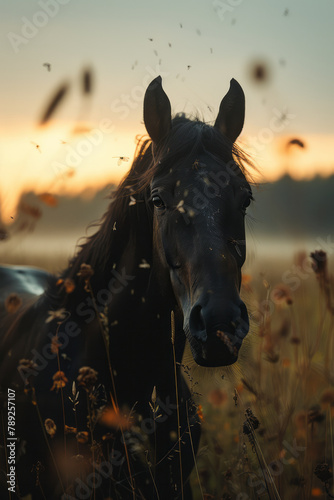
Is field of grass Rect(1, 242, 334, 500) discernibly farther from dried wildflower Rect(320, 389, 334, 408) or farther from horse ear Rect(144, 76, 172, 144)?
horse ear Rect(144, 76, 172, 144)

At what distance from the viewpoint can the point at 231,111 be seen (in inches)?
117

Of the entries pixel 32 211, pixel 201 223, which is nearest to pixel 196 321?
pixel 201 223

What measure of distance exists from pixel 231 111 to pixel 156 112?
1.61 ft

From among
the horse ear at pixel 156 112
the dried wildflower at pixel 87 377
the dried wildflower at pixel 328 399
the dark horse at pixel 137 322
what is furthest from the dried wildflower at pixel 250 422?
the horse ear at pixel 156 112

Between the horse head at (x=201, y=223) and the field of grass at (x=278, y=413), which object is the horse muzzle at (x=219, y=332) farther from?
the field of grass at (x=278, y=413)

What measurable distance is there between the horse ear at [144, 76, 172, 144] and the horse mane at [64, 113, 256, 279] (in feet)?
0.22

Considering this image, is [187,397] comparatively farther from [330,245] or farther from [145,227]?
[330,245]

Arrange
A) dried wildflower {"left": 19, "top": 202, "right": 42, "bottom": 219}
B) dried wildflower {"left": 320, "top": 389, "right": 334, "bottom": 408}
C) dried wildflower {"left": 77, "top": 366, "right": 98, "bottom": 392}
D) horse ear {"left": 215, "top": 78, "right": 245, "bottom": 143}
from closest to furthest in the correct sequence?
dried wildflower {"left": 77, "top": 366, "right": 98, "bottom": 392} → horse ear {"left": 215, "top": 78, "right": 245, "bottom": 143} → dried wildflower {"left": 320, "top": 389, "right": 334, "bottom": 408} → dried wildflower {"left": 19, "top": 202, "right": 42, "bottom": 219}

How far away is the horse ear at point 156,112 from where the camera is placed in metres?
2.78

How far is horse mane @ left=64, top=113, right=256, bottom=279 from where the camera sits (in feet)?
8.65

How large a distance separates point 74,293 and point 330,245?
1794 mm

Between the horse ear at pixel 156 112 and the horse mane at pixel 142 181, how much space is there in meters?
0.07

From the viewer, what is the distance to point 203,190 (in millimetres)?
2393

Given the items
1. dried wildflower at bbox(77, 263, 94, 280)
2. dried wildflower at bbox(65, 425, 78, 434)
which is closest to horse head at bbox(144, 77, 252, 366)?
dried wildflower at bbox(77, 263, 94, 280)
